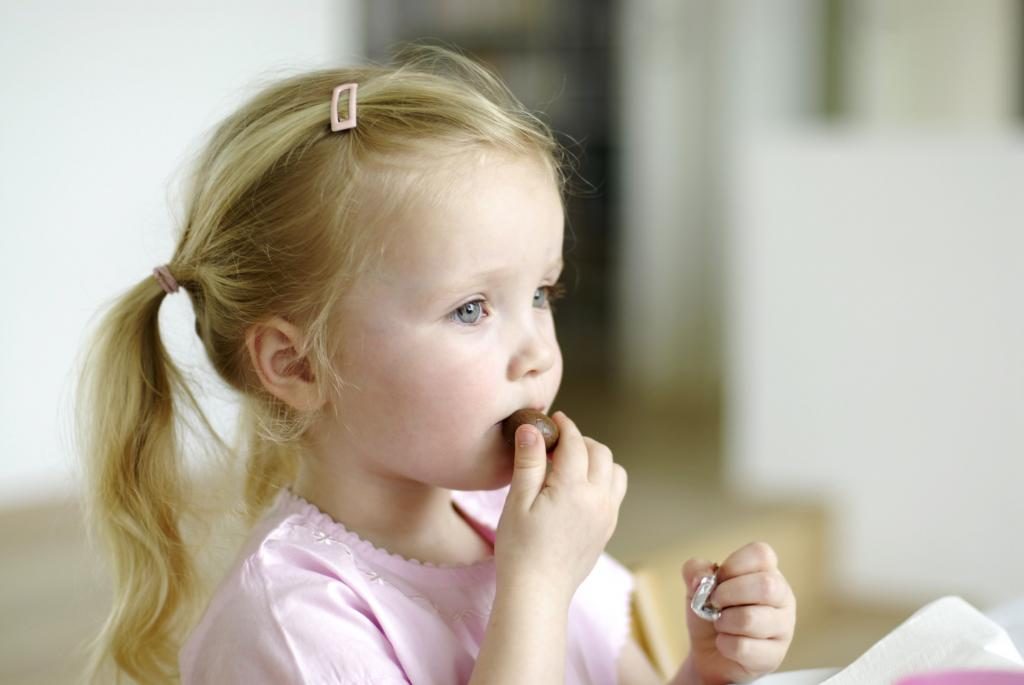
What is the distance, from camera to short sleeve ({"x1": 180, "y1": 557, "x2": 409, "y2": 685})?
2.80 feet

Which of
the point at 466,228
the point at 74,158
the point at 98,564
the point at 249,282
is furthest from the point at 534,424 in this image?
the point at 74,158

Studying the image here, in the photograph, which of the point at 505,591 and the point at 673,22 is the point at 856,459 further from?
the point at 505,591

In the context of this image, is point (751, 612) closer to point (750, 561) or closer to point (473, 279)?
point (750, 561)

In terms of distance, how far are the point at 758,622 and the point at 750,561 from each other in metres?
0.04

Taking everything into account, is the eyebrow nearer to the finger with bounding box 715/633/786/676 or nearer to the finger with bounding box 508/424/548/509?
the finger with bounding box 508/424/548/509

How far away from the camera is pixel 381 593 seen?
927mm

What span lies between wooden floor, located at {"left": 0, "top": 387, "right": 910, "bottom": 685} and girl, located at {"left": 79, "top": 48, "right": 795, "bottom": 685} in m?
0.23

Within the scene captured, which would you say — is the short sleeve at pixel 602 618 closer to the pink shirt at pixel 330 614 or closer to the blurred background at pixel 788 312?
the pink shirt at pixel 330 614

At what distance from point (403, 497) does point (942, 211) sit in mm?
2574

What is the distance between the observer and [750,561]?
36.4 inches

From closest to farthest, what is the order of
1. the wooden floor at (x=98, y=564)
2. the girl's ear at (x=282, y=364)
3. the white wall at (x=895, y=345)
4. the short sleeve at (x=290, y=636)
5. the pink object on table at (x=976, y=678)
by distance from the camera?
1. the pink object on table at (x=976, y=678)
2. the short sleeve at (x=290, y=636)
3. the girl's ear at (x=282, y=364)
4. the wooden floor at (x=98, y=564)
5. the white wall at (x=895, y=345)

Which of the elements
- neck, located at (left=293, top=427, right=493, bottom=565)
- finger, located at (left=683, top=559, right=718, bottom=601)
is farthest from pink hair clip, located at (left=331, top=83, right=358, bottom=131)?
finger, located at (left=683, top=559, right=718, bottom=601)

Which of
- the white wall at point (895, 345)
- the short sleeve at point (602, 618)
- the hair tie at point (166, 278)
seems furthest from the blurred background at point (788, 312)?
the hair tie at point (166, 278)

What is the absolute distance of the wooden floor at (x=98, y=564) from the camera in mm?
2357
